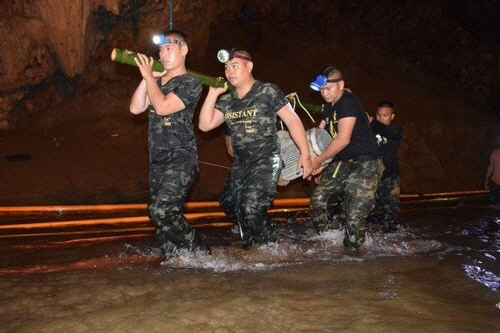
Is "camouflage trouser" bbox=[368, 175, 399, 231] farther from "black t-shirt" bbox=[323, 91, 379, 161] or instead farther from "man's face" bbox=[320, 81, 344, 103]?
"man's face" bbox=[320, 81, 344, 103]

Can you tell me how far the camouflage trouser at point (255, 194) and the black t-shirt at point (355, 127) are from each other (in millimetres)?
928

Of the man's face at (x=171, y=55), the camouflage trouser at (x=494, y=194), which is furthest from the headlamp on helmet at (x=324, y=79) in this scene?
the camouflage trouser at (x=494, y=194)

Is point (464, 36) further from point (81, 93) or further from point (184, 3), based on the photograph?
point (81, 93)

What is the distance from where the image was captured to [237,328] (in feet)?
9.05

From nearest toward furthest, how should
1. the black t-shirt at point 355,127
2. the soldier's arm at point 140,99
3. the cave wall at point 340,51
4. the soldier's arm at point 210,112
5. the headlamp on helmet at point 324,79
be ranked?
the soldier's arm at point 140,99 < the soldier's arm at point 210,112 < the black t-shirt at point 355,127 < the headlamp on helmet at point 324,79 < the cave wall at point 340,51

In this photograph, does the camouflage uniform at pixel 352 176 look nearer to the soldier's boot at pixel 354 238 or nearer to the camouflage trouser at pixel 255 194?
the soldier's boot at pixel 354 238

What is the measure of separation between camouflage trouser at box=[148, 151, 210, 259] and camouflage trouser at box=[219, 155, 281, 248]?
1.72 feet

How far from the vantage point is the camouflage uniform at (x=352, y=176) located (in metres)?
4.73

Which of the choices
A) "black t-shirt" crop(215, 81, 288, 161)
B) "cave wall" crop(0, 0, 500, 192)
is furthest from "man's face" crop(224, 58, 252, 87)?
"cave wall" crop(0, 0, 500, 192)

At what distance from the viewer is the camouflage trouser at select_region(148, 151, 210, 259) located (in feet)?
13.0

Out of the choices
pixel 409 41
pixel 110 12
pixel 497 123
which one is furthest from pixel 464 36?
pixel 110 12

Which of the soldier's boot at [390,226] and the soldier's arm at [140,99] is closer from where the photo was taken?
the soldier's arm at [140,99]

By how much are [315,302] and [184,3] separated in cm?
879

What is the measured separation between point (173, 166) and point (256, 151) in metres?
0.88
